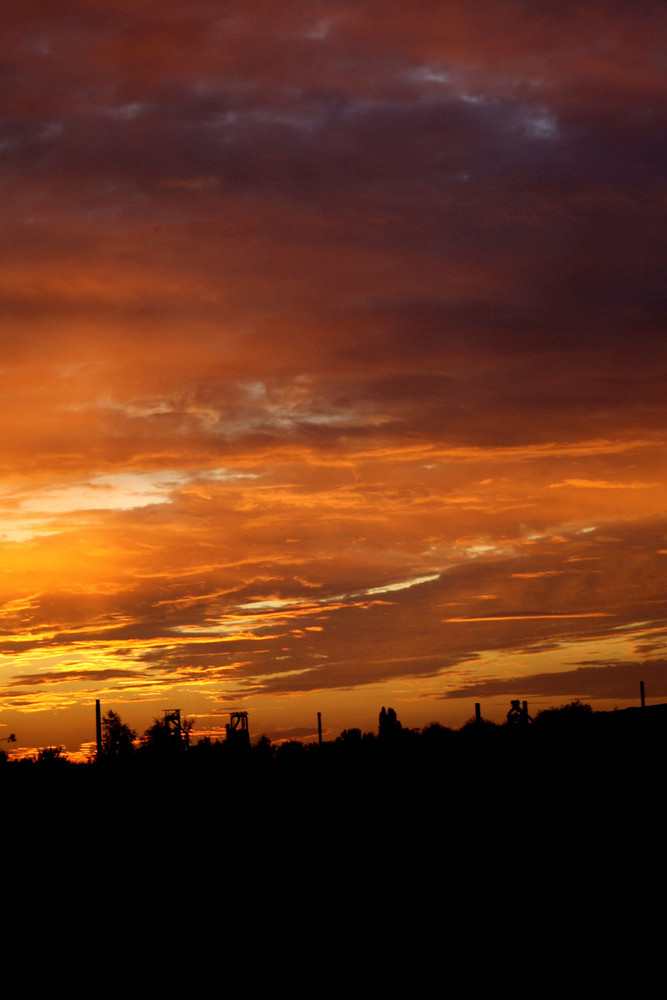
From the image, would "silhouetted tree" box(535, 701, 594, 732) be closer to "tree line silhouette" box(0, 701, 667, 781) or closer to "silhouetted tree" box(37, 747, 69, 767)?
"tree line silhouette" box(0, 701, 667, 781)

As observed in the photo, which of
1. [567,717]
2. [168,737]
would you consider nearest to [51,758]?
[168,737]

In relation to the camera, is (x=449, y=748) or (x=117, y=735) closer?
(x=449, y=748)

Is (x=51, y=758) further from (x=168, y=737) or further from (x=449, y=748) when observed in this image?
(x=449, y=748)

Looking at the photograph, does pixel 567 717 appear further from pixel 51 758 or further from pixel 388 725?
pixel 51 758

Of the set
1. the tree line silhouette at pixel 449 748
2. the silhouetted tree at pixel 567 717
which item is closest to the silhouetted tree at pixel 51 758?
the tree line silhouette at pixel 449 748

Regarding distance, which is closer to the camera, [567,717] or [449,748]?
[449,748]

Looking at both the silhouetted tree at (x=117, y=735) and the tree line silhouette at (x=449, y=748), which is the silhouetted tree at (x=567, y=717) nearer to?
the tree line silhouette at (x=449, y=748)

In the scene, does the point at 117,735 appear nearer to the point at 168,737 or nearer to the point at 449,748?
the point at 168,737

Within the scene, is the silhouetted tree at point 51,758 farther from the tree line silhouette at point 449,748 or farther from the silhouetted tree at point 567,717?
the silhouetted tree at point 567,717

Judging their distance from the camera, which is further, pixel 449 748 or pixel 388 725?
pixel 388 725

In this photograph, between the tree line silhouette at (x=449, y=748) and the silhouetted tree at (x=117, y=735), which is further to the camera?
the silhouetted tree at (x=117, y=735)

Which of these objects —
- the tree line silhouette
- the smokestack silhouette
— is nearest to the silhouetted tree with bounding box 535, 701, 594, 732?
the tree line silhouette

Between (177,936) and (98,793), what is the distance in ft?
65.1

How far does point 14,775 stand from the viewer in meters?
49.1
